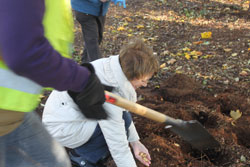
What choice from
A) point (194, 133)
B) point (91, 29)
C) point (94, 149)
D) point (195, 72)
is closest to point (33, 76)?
point (94, 149)

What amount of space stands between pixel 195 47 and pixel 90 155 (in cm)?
290

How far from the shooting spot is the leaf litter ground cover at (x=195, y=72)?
2.48 m

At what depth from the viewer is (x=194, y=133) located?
2264mm

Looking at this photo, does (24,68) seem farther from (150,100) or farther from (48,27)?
(150,100)

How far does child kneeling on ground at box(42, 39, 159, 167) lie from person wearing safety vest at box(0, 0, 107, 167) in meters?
0.45

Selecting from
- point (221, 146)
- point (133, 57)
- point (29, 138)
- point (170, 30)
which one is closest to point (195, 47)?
point (170, 30)

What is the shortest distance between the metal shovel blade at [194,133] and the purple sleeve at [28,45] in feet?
4.05

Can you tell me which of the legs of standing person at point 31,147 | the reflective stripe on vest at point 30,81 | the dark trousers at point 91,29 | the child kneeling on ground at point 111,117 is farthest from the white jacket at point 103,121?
the dark trousers at point 91,29

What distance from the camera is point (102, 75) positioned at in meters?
1.87

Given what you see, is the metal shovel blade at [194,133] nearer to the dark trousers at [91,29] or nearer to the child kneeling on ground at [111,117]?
the child kneeling on ground at [111,117]

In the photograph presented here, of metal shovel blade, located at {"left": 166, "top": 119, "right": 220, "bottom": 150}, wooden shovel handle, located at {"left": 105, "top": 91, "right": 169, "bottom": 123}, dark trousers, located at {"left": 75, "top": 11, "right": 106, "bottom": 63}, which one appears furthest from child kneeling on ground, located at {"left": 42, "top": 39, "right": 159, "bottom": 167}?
dark trousers, located at {"left": 75, "top": 11, "right": 106, "bottom": 63}

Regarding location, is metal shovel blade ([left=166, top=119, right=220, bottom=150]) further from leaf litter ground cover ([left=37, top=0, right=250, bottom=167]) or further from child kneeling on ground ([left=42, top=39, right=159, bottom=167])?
child kneeling on ground ([left=42, top=39, right=159, bottom=167])

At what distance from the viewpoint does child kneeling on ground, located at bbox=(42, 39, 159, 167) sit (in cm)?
184

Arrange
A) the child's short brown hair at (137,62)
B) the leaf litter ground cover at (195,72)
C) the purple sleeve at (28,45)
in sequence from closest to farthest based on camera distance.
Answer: the purple sleeve at (28,45) < the child's short brown hair at (137,62) < the leaf litter ground cover at (195,72)
